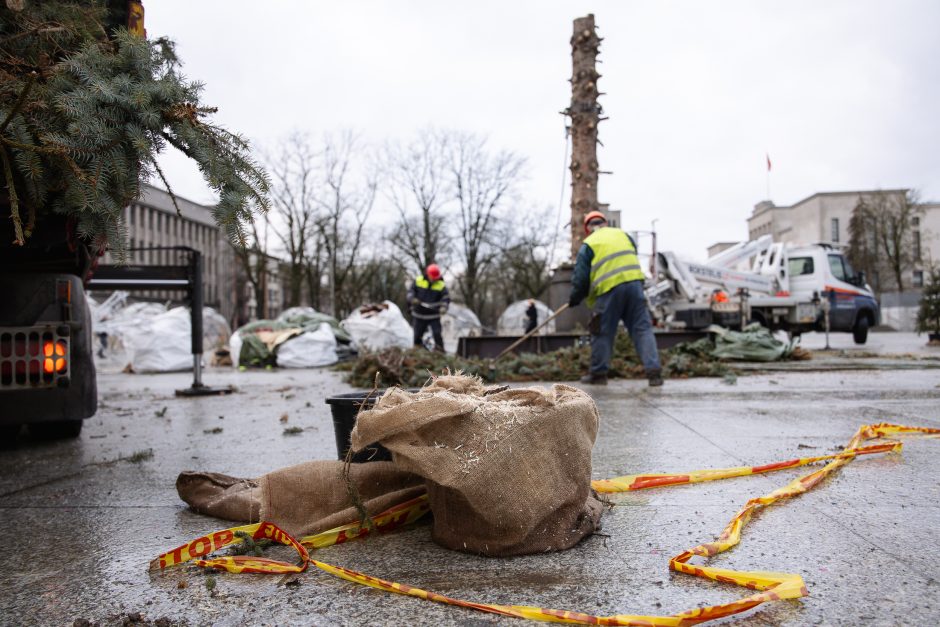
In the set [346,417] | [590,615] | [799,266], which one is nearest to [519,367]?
[346,417]

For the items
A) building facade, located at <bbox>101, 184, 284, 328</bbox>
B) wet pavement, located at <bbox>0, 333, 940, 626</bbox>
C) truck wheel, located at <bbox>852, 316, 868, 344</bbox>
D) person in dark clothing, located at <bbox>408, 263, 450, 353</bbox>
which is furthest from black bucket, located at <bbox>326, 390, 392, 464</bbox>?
building facade, located at <bbox>101, 184, 284, 328</bbox>

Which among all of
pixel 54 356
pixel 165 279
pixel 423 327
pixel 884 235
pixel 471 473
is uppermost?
pixel 884 235

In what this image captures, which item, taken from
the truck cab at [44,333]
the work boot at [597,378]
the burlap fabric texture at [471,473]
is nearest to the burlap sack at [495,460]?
the burlap fabric texture at [471,473]

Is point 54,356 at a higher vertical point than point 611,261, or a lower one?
lower

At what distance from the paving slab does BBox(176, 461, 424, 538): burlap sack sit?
0.38ft

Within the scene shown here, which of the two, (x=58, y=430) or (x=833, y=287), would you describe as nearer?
(x=58, y=430)

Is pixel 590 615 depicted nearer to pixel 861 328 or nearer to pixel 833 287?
pixel 833 287

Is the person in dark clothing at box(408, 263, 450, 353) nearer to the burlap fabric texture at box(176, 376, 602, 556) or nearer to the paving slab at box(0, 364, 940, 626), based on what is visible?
the paving slab at box(0, 364, 940, 626)

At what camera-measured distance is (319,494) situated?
2350 mm

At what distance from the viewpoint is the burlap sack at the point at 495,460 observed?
1946 mm

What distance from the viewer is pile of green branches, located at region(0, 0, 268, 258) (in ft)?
8.04

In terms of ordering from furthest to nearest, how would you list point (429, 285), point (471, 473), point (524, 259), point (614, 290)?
point (524, 259)
point (429, 285)
point (614, 290)
point (471, 473)

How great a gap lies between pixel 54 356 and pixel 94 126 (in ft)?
6.02

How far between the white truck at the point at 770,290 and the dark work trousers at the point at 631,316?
381 inches
